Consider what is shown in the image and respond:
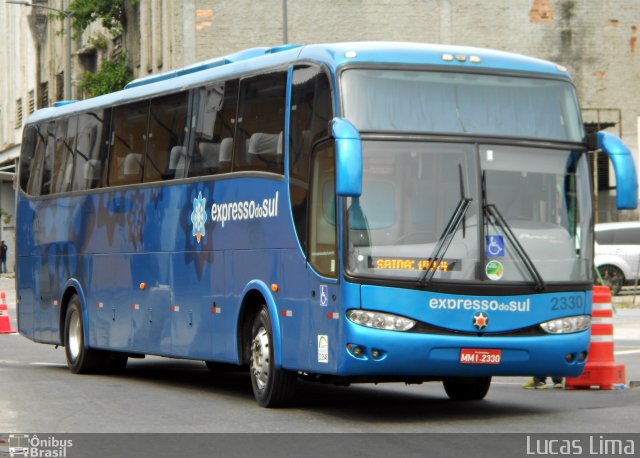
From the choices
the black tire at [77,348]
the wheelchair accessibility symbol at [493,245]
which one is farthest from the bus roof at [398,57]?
the black tire at [77,348]

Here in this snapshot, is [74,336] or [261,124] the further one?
[74,336]

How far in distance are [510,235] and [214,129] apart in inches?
158

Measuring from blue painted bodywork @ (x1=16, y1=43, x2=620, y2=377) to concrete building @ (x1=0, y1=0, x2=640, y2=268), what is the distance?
29.5 meters

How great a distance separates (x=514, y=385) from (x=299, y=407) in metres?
3.87

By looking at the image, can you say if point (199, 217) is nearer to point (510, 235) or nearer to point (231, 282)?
point (231, 282)

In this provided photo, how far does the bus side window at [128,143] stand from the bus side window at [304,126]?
13.9 ft

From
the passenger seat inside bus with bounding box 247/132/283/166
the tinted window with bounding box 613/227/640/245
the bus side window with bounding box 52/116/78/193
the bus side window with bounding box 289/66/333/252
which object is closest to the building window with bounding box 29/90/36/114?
the tinted window with bounding box 613/227/640/245

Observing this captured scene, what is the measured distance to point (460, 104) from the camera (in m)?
13.2

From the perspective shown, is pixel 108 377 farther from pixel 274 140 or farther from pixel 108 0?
pixel 108 0

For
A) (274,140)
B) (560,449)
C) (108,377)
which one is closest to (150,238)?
(108,377)

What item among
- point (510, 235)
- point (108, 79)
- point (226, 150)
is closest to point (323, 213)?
point (510, 235)

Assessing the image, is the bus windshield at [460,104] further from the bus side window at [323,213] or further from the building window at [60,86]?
the building window at [60,86]

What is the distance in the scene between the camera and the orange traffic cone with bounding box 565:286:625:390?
52.3 feet

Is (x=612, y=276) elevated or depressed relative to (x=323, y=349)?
depressed
